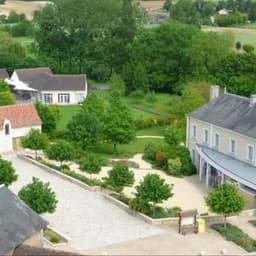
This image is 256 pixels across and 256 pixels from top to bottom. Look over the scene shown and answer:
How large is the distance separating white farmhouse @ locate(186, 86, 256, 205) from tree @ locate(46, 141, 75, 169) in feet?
27.7

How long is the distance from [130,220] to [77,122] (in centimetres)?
1496

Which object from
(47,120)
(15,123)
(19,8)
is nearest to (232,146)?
(47,120)

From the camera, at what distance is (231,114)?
1779 inches

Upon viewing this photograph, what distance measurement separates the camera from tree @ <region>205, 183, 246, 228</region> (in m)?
34.8

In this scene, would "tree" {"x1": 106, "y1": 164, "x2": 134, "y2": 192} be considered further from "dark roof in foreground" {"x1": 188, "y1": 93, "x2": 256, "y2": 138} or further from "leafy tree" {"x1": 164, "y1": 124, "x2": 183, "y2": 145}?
"leafy tree" {"x1": 164, "y1": 124, "x2": 183, "y2": 145}

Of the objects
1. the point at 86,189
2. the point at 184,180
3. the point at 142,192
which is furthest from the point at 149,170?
the point at 142,192

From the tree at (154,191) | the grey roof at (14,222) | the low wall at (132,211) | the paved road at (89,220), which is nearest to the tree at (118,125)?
the low wall at (132,211)

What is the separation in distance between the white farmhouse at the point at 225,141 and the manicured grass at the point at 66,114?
615 inches

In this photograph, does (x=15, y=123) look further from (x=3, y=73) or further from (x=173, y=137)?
(x=3, y=73)

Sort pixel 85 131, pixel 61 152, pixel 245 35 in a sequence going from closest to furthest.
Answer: pixel 61 152, pixel 85 131, pixel 245 35

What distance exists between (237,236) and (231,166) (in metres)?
8.22

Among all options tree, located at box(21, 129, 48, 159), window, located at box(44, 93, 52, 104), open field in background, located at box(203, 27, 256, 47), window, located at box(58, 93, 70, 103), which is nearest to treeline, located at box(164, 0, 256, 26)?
open field in background, located at box(203, 27, 256, 47)

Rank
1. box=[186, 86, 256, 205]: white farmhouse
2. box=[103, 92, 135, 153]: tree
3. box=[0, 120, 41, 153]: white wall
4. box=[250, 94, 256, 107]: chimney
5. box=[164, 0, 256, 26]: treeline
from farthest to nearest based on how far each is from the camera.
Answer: box=[164, 0, 256, 26]: treeline → box=[0, 120, 41, 153]: white wall → box=[103, 92, 135, 153]: tree → box=[250, 94, 256, 107]: chimney → box=[186, 86, 256, 205]: white farmhouse

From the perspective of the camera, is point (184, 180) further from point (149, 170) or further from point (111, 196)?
point (111, 196)
